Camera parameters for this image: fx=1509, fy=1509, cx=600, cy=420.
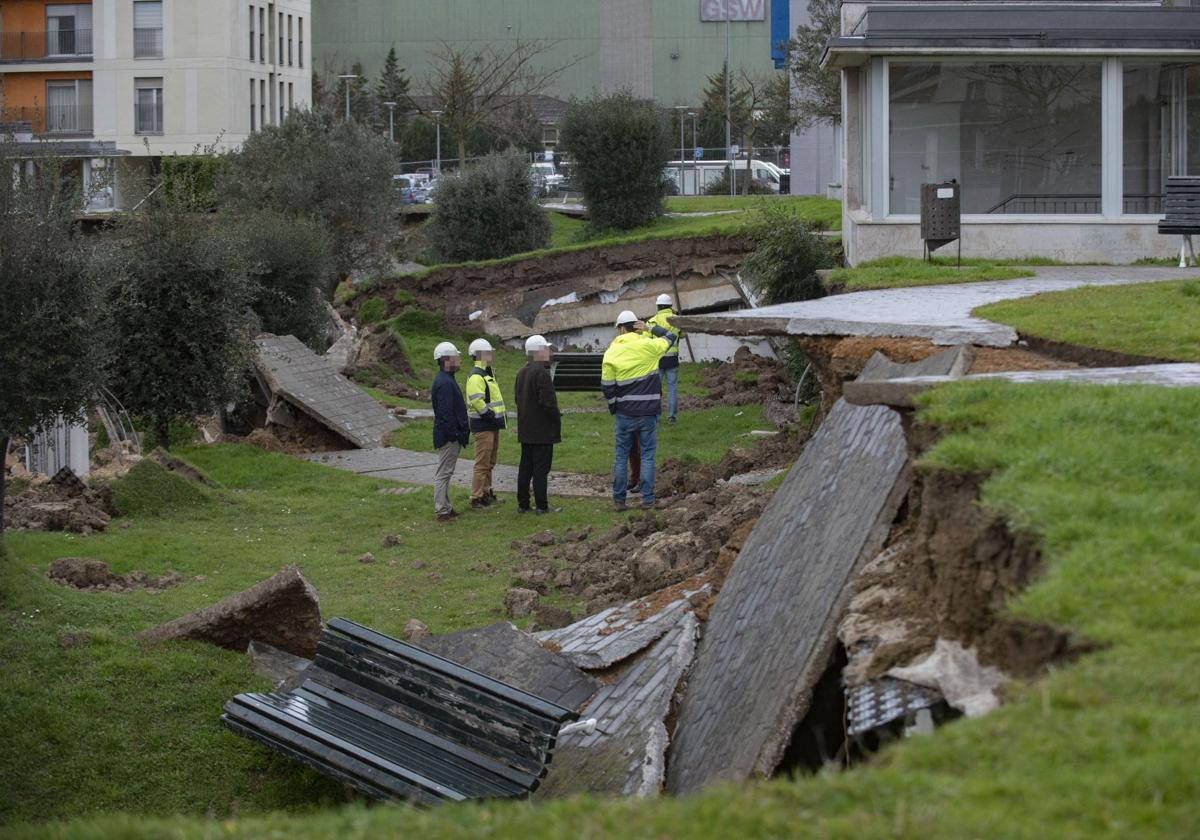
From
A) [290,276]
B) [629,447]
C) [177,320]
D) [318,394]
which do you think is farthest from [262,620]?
Answer: [290,276]

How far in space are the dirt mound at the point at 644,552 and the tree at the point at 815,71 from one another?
26204 mm

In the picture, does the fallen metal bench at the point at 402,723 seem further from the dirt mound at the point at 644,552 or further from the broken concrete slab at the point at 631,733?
the dirt mound at the point at 644,552

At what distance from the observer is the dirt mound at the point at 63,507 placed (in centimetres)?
1391

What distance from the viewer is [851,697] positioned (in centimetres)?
600

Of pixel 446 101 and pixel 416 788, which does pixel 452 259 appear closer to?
pixel 446 101

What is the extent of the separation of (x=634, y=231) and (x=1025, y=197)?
56.4ft

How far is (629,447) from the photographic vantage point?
15125 millimetres

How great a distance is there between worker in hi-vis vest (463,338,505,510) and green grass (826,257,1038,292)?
4.20m

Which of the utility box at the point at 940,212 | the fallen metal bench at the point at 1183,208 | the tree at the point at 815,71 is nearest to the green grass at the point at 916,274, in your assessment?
the utility box at the point at 940,212

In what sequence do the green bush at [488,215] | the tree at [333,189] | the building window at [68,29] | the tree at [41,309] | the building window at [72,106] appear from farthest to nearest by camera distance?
the building window at [72,106] → the building window at [68,29] → the green bush at [488,215] → the tree at [333,189] → the tree at [41,309]

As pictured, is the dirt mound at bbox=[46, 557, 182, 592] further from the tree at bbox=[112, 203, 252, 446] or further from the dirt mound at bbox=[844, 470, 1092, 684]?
the dirt mound at bbox=[844, 470, 1092, 684]

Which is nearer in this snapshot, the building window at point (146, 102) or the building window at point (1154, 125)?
the building window at point (1154, 125)

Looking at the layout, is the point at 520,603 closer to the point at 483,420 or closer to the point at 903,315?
the point at 903,315

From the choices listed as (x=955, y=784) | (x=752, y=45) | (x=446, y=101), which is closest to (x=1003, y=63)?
(x=955, y=784)
